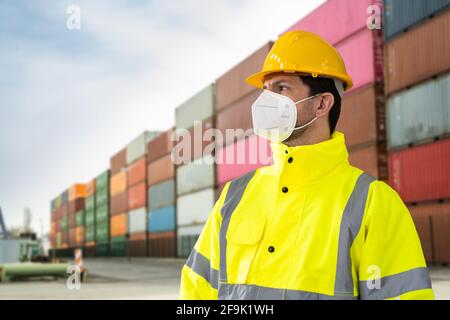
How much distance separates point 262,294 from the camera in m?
2.34

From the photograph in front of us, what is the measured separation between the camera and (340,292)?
2.25 m

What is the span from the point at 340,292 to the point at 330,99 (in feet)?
2.68

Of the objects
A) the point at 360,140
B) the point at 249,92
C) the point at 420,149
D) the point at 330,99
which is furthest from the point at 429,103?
the point at 330,99

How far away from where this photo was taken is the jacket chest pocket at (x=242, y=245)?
2419mm

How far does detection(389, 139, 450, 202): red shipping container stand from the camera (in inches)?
970

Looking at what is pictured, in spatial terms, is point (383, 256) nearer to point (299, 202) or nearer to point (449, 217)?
point (299, 202)

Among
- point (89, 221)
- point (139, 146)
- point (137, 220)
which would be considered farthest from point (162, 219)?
point (89, 221)

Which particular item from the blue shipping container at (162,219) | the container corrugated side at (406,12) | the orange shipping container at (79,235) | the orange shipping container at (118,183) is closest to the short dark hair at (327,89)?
the container corrugated side at (406,12)

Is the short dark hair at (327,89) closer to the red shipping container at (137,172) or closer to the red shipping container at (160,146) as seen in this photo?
the red shipping container at (160,146)

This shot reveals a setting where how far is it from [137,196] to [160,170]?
335 inches

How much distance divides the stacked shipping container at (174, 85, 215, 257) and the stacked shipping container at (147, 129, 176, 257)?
1.83 metres

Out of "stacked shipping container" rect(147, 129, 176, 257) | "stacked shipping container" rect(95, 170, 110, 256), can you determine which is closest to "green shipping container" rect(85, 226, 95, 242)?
"stacked shipping container" rect(95, 170, 110, 256)

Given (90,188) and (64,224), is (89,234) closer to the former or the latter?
(90,188)

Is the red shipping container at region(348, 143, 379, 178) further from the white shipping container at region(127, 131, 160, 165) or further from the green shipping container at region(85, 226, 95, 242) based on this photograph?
the green shipping container at region(85, 226, 95, 242)
